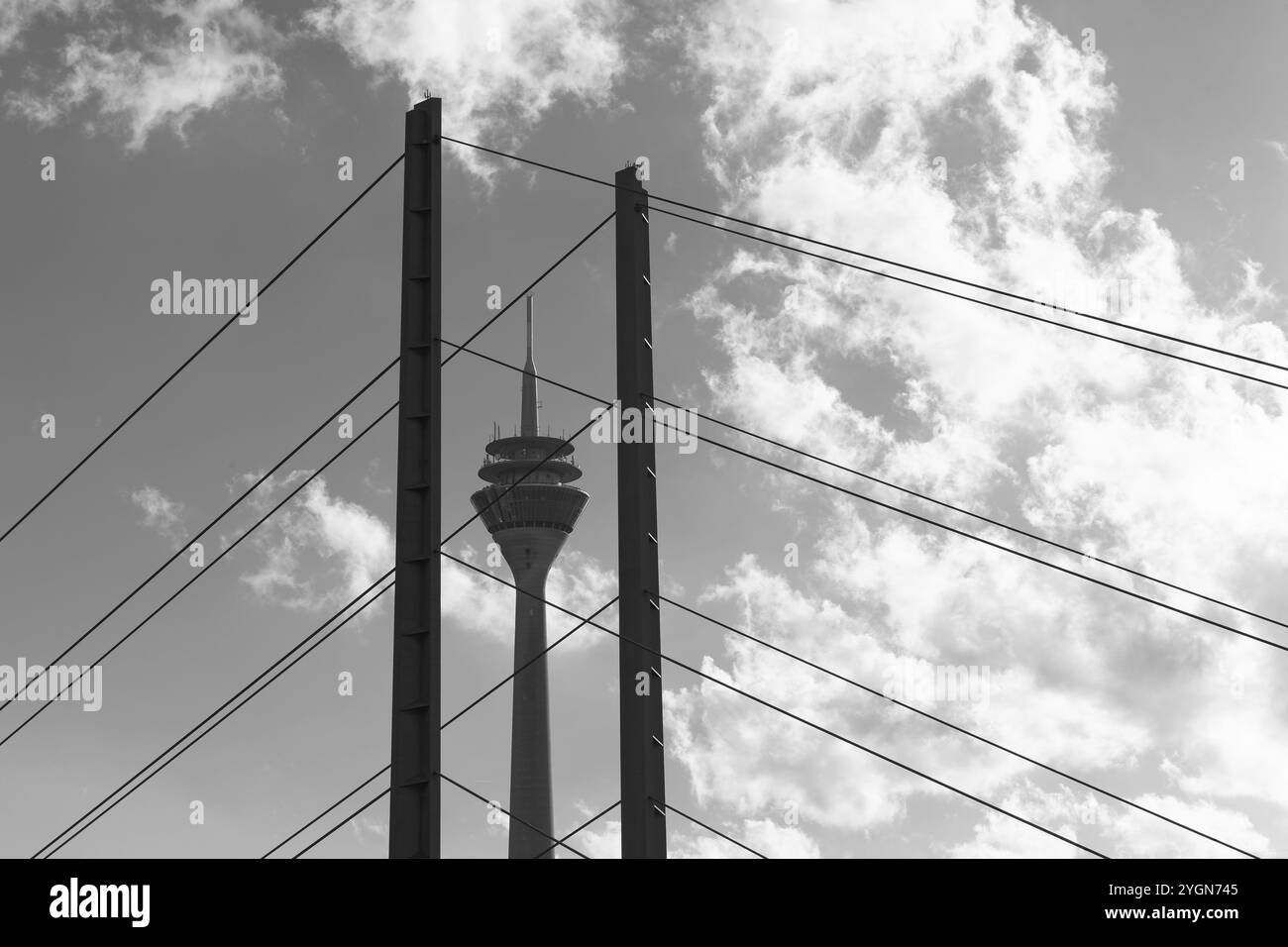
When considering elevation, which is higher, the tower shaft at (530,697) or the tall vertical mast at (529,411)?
the tall vertical mast at (529,411)

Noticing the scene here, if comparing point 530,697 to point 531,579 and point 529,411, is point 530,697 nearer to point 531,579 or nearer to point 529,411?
point 531,579

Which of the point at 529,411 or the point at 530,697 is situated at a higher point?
the point at 529,411

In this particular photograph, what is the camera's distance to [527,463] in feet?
419

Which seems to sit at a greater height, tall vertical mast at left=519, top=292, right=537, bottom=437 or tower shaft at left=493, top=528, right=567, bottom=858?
tall vertical mast at left=519, top=292, right=537, bottom=437

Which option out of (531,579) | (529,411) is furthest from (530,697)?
(529,411)

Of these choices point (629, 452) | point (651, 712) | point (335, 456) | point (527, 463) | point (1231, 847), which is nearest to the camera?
point (1231, 847)

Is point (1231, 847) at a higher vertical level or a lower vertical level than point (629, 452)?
lower
